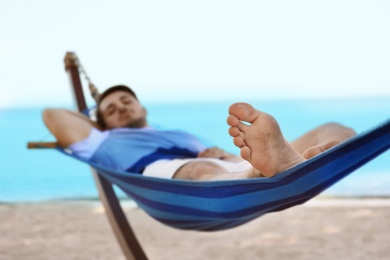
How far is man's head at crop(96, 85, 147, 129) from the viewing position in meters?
2.41

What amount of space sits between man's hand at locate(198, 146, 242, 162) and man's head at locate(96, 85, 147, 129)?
33cm

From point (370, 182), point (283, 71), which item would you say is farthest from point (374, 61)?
point (370, 182)

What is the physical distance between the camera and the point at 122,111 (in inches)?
94.9

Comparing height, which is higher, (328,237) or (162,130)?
(162,130)

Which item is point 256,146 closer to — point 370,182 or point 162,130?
point 162,130

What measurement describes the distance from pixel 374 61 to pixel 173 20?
20.4ft

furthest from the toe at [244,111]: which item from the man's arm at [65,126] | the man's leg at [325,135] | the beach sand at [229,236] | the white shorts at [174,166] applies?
the beach sand at [229,236]

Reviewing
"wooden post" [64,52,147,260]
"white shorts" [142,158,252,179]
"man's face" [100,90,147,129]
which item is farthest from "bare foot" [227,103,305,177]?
"man's face" [100,90,147,129]

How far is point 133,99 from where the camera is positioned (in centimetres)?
246

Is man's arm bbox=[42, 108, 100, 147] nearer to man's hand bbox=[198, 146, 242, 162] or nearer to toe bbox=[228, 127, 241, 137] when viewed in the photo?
man's hand bbox=[198, 146, 242, 162]

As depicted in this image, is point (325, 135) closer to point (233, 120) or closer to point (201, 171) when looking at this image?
point (201, 171)

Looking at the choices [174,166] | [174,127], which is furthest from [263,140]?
[174,127]

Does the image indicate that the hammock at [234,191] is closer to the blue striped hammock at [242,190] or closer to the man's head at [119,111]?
the blue striped hammock at [242,190]

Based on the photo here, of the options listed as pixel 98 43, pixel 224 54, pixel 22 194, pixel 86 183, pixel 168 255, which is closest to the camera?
pixel 168 255
